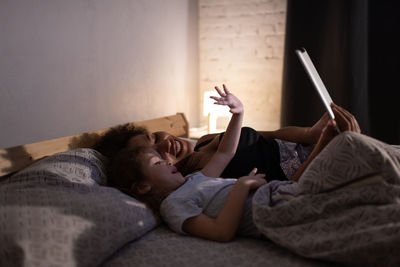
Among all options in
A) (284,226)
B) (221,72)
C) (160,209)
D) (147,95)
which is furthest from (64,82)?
(221,72)

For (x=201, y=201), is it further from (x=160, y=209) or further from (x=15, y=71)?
(x=15, y=71)

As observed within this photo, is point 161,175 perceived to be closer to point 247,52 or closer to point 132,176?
point 132,176

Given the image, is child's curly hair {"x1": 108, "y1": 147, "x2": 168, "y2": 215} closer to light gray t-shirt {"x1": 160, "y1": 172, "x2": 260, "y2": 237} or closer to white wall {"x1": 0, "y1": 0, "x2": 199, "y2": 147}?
light gray t-shirt {"x1": 160, "y1": 172, "x2": 260, "y2": 237}

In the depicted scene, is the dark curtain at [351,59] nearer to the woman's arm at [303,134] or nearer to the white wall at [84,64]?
the white wall at [84,64]

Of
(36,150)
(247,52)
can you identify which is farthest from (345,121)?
(247,52)

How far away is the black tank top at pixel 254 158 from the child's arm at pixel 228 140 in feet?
0.24

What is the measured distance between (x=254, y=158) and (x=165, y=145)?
1.22 feet

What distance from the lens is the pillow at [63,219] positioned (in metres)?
0.86

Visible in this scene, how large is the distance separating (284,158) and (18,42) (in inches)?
49.5

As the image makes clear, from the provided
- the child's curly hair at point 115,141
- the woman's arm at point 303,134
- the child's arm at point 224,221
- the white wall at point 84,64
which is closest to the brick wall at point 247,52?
the white wall at point 84,64

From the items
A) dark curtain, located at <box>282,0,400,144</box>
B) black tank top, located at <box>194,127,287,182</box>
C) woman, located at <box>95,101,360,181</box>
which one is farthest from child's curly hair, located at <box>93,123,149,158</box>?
dark curtain, located at <box>282,0,400,144</box>

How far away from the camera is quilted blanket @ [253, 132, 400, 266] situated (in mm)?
828

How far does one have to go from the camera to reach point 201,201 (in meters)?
1.14

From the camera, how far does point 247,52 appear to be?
3520mm
